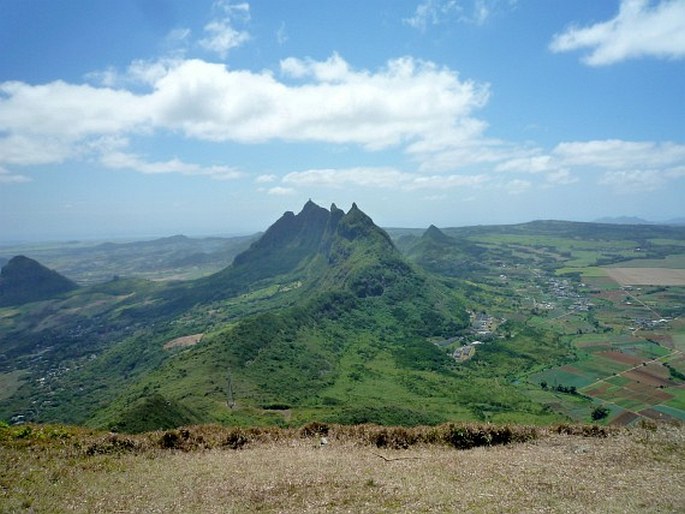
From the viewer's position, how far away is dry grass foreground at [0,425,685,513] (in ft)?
44.5

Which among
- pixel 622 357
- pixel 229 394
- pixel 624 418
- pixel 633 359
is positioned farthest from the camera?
pixel 622 357

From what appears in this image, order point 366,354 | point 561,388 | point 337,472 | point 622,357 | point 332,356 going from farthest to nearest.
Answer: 1. point 366,354
2. point 332,356
3. point 622,357
4. point 561,388
5. point 337,472

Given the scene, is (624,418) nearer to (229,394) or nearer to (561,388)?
(561,388)

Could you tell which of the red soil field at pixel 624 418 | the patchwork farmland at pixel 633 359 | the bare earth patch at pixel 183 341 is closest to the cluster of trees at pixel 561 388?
the patchwork farmland at pixel 633 359

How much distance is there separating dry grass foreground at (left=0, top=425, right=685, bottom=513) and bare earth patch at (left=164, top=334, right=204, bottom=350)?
11845 centimetres

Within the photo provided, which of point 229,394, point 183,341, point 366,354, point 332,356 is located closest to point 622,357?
point 366,354

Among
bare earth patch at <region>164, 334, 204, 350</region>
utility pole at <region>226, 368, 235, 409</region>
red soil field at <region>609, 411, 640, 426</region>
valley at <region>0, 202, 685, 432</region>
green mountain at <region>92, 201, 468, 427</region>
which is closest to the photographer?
utility pole at <region>226, 368, 235, 409</region>

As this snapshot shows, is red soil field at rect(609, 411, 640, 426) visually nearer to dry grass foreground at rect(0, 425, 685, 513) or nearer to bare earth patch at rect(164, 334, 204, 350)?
dry grass foreground at rect(0, 425, 685, 513)

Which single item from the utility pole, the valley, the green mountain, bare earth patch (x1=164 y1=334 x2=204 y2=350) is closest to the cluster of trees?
the valley

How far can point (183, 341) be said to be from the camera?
134 meters

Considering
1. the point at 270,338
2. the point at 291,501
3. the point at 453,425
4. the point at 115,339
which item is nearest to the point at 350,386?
the point at 270,338

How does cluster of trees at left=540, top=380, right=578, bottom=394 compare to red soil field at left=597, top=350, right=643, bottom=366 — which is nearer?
cluster of trees at left=540, top=380, right=578, bottom=394

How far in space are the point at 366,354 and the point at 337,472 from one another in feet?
307

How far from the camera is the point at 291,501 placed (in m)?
13.9
